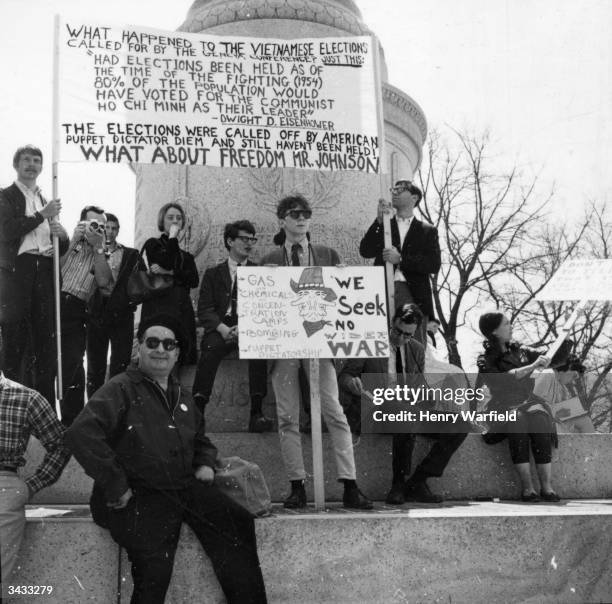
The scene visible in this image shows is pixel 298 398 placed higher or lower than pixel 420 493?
higher

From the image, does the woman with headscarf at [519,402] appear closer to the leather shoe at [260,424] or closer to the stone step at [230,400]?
the leather shoe at [260,424]

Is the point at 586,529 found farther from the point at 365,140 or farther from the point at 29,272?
the point at 29,272

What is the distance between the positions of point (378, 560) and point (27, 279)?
3494 millimetres

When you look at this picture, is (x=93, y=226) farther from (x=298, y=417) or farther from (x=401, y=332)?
(x=401, y=332)

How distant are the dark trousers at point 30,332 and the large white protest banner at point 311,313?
5.51ft

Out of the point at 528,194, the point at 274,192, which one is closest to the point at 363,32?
the point at 274,192

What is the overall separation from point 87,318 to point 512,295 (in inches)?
514

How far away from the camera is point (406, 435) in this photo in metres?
6.02

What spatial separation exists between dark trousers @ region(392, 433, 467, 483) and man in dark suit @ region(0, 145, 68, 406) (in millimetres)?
2616

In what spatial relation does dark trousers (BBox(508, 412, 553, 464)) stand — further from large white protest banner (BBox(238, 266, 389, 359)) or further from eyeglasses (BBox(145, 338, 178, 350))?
eyeglasses (BBox(145, 338, 178, 350))

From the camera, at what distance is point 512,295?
18219mm

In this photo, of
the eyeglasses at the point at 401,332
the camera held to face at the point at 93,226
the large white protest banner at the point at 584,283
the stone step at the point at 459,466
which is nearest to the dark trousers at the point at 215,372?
the stone step at the point at 459,466

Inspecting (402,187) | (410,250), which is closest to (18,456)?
(410,250)

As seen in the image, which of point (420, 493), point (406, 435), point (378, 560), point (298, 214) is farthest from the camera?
point (298, 214)
